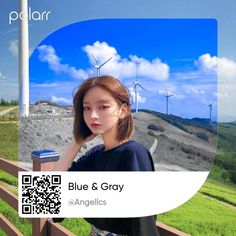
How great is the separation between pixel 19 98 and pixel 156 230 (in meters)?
0.92

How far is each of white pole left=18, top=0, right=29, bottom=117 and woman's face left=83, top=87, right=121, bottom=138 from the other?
31 cm

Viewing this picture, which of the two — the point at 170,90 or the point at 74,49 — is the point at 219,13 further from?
the point at 74,49

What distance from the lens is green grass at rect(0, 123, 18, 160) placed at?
1979 millimetres

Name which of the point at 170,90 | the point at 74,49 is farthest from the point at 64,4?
the point at 170,90

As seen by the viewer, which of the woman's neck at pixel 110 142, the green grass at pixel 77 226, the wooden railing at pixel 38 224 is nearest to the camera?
the wooden railing at pixel 38 224

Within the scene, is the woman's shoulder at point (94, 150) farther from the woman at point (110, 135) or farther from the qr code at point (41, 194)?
the qr code at point (41, 194)

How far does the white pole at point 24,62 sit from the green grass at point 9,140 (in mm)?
109

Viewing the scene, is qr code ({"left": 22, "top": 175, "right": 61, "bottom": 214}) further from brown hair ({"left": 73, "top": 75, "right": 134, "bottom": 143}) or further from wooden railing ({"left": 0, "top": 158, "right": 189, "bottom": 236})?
brown hair ({"left": 73, "top": 75, "right": 134, "bottom": 143})

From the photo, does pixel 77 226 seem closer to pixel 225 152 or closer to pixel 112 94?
pixel 112 94

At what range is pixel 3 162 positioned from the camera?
7.59ft

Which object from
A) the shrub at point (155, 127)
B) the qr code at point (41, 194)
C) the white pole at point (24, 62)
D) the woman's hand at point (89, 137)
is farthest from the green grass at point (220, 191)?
the white pole at point (24, 62)

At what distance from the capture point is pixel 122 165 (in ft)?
6.10

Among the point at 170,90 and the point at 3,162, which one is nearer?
the point at 170,90

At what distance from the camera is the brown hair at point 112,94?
6.08ft
